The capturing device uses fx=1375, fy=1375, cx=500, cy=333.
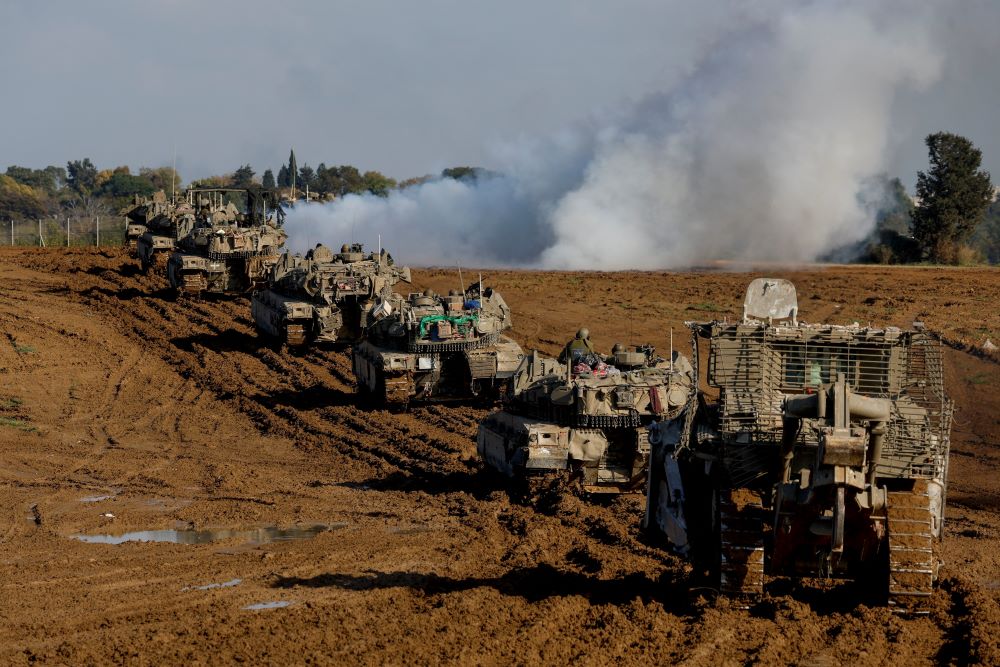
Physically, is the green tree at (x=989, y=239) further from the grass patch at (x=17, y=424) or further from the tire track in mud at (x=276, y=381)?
the grass patch at (x=17, y=424)

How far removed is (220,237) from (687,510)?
2783 centimetres

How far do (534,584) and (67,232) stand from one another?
5790cm

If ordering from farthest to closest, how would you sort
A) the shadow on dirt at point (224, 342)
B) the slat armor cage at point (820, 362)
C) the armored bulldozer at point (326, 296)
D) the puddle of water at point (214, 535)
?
the shadow on dirt at point (224, 342), the armored bulldozer at point (326, 296), the puddle of water at point (214, 535), the slat armor cage at point (820, 362)

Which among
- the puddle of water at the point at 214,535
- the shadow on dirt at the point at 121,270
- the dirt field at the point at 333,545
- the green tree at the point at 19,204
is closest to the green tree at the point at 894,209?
the dirt field at the point at 333,545

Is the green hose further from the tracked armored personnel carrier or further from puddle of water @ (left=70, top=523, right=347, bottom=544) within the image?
the tracked armored personnel carrier

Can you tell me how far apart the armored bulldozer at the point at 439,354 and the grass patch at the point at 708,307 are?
41.7 feet

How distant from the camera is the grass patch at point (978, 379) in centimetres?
2509

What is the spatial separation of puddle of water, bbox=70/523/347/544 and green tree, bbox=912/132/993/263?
36611mm

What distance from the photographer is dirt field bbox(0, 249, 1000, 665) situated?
10.2m

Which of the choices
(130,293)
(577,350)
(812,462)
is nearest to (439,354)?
(577,350)

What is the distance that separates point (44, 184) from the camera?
110062mm

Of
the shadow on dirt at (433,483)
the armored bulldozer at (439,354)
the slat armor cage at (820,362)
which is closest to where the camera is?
the slat armor cage at (820,362)

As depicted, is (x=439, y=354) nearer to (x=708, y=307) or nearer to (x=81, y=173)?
(x=708, y=307)

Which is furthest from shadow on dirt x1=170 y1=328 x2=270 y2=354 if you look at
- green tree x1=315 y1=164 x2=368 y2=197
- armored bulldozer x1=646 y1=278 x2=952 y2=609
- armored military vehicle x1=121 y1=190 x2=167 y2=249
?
green tree x1=315 y1=164 x2=368 y2=197
